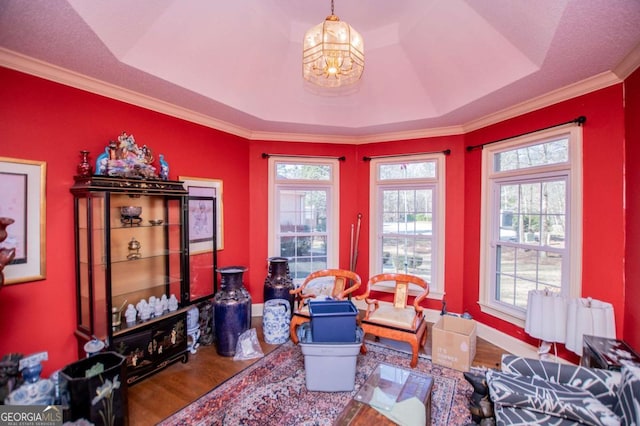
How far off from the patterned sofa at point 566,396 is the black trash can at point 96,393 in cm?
236

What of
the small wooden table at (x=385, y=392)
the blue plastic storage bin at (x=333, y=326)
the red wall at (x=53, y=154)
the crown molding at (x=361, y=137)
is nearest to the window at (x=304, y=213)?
the crown molding at (x=361, y=137)

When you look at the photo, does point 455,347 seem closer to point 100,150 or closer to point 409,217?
point 409,217

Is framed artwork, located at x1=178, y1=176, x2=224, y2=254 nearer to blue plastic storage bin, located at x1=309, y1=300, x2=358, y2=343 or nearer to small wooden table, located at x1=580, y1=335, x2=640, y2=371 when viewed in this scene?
blue plastic storage bin, located at x1=309, y1=300, x2=358, y2=343

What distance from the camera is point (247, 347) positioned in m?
3.01

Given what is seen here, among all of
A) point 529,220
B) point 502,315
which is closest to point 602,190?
point 529,220

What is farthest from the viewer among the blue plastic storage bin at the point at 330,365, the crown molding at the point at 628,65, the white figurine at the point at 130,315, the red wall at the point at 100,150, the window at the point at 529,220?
the window at the point at 529,220

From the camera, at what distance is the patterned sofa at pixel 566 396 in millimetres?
1452

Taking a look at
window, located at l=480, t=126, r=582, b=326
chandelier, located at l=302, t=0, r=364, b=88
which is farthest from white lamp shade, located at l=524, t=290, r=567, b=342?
chandelier, located at l=302, t=0, r=364, b=88

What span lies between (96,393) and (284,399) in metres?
1.29

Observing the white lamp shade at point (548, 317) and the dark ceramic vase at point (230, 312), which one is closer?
the white lamp shade at point (548, 317)

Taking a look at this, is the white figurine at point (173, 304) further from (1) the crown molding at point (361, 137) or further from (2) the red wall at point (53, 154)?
(1) the crown molding at point (361, 137)

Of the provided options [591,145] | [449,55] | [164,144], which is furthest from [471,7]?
[164,144]

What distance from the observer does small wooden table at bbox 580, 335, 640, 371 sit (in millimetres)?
1791

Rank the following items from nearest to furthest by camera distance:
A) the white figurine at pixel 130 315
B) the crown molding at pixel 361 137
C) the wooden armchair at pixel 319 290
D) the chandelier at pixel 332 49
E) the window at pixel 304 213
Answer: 1. the chandelier at pixel 332 49
2. the white figurine at pixel 130 315
3. the wooden armchair at pixel 319 290
4. the crown molding at pixel 361 137
5. the window at pixel 304 213
